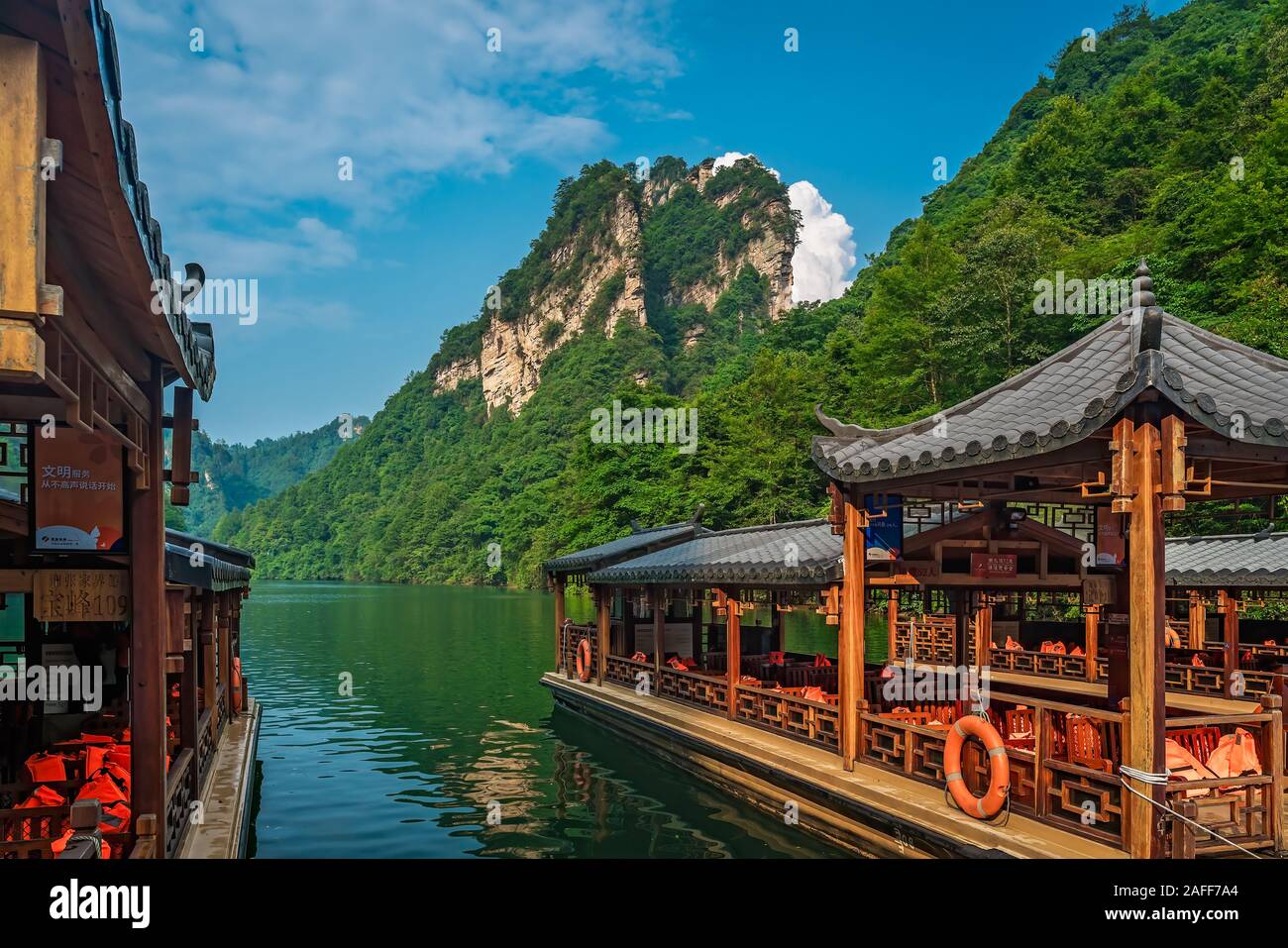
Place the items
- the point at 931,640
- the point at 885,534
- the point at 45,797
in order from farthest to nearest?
the point at 931,640, the point at 885,534, the point at 45,797

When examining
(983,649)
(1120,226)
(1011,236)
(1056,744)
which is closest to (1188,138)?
(1120,226)

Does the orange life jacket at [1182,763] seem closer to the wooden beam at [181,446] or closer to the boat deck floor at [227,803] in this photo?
the boat deck floor at [227,803]

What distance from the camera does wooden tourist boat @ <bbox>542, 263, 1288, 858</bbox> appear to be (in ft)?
23.6

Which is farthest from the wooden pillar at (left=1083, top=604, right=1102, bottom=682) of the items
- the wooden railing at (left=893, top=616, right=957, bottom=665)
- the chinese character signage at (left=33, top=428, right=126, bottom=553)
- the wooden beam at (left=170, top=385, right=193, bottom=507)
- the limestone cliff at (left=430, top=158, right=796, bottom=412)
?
the limestone cliff at (left=430, top=158, right=796, bottom=412)

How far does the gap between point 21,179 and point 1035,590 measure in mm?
12576

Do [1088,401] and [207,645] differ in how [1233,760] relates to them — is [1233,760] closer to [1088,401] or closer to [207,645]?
[1088,401]

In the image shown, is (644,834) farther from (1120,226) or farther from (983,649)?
(1120,226)

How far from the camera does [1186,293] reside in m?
30.6

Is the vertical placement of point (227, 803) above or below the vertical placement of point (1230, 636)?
below

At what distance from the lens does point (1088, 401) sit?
7855 millimetres

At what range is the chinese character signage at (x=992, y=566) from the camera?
11.5 m

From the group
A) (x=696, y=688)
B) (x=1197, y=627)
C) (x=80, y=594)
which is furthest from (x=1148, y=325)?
(x=1197, y=627)

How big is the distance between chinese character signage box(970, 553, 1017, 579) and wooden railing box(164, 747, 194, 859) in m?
8.97

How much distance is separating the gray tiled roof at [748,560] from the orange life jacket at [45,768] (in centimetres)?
839
